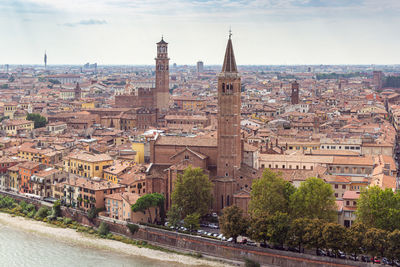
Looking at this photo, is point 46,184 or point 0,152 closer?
point 46,184

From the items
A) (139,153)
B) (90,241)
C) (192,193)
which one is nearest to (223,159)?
(192,193)

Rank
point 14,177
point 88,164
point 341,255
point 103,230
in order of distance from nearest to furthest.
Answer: point 341,255 → point 103,230 → point 88,164 → point 14,177

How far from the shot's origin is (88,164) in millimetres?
39250

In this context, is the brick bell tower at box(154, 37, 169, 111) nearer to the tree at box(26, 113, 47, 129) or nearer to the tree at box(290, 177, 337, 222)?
the tree at box(26, 113, 47, 129)

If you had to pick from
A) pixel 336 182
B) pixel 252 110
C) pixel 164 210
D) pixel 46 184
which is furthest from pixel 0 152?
pixel 252 110

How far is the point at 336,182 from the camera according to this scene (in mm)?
34375

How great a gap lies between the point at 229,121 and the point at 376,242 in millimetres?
12553

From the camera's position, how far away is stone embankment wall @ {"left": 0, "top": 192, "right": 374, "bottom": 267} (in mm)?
26391

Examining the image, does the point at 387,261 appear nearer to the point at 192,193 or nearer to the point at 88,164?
the point at 192,193

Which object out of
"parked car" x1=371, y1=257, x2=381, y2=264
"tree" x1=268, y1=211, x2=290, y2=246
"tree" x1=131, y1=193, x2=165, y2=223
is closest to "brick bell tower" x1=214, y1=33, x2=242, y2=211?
"tree" x1=131, y1=193, x2=165, y2=223

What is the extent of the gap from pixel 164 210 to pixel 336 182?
33.8 ft

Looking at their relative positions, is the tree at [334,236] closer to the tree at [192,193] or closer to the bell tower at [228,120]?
the tree at [192,193]

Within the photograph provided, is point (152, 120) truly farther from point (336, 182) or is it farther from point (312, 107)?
point (336, 182)

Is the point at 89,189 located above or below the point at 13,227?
above
